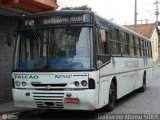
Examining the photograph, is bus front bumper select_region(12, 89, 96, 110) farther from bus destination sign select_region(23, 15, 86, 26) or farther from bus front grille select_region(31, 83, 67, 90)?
bus destination sign select_region(23, 15, 86, 26)

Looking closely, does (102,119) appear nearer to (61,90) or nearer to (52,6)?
(61,90)

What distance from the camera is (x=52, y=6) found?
50.1ft

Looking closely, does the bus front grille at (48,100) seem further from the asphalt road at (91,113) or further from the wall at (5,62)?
the wall at (5,62)

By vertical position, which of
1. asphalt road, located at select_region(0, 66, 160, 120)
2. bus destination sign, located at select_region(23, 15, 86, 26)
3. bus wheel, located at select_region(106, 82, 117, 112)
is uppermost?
bus destination sign, located at select_region(23, 15, 86, 26)

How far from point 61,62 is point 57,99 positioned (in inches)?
37.3

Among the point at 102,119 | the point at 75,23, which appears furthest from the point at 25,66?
the point at 102,119

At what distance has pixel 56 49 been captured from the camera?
10.7 metres

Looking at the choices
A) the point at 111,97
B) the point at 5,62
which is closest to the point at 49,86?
the point at 111,97

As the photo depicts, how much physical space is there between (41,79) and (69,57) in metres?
0.90

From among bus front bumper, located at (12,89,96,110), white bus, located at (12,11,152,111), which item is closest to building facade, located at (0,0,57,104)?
white bus, located at (12,11,152,111)

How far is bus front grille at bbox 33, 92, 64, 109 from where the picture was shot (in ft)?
33.8

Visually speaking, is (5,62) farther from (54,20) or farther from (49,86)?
(49,86)

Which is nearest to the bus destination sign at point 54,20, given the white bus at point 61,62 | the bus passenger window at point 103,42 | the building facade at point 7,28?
the white bus at point 61,62

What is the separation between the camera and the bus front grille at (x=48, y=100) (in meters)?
10.3
